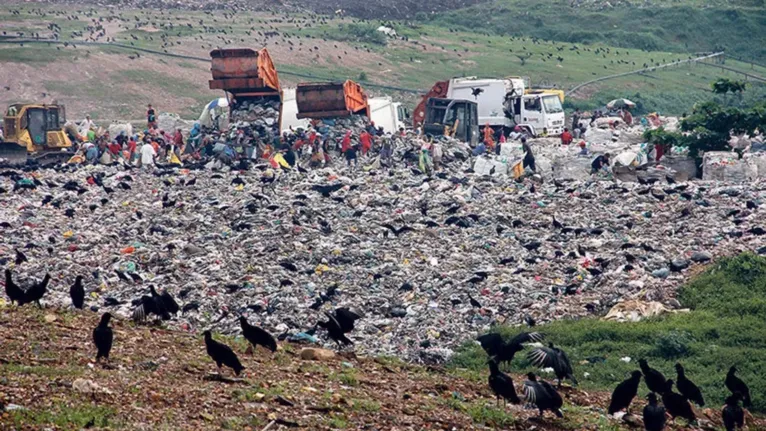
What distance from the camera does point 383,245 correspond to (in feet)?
60.4

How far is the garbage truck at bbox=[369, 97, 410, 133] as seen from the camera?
A: 33225 millimetres

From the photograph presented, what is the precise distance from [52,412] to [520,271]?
1007 centimetres

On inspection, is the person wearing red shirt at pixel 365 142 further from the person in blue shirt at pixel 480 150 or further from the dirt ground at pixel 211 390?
the dirt ground at pixel 211 390

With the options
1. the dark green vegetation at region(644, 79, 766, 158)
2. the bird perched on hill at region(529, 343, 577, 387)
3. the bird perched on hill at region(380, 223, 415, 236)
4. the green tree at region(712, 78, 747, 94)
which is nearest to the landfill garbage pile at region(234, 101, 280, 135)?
the dark green vegetation at region(644, 79, 766, 158)

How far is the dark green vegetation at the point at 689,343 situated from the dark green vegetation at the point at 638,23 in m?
49.4

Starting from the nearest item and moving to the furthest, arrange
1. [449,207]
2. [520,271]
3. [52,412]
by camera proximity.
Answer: [52,412], [520,271], [449,207]

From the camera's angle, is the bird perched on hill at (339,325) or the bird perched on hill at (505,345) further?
the bird perched on hill at (339,325)

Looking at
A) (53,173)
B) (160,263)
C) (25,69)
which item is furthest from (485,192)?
(25,69)

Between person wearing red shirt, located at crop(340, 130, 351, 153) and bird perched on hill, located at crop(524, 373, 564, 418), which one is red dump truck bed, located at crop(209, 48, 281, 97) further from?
bird perched on hill, located at crop(524, 373, 564, 418)

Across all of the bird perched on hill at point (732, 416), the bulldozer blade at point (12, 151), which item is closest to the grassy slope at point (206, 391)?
the bird perched on hill at point (732, 416)

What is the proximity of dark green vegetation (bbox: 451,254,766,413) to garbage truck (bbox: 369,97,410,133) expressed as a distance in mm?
18262

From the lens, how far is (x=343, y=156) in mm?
28953

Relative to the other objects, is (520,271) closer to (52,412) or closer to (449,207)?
(449,207)

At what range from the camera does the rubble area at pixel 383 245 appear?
1528 cm
